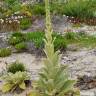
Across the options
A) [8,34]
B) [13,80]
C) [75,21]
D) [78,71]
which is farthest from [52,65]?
[75,21]

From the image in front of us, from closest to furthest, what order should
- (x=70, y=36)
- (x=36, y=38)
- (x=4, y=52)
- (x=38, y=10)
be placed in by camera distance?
1. (x=4, y=52)
2. (x=36, y=38)
3. (x=70, y=36)
4. (x=38, y=10)

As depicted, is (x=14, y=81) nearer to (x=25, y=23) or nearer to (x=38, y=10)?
(x=25, y=23)

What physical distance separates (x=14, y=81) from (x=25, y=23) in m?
7.23

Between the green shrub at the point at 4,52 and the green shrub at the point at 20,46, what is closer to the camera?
the green shrub at the point at 4,52

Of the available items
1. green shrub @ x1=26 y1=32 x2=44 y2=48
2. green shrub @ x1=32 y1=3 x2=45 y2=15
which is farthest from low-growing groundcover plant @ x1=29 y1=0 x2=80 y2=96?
green shrub @ x1=32 y1=3 x2=45 y2=15

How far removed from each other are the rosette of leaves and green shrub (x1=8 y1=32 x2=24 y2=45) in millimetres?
4120

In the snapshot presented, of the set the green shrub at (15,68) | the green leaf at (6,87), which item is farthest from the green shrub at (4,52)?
the green leaf at (6,87)

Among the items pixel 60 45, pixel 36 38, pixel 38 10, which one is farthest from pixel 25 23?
pixel 60 45

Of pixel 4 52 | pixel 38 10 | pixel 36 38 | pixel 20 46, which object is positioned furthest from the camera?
pixel 38 10

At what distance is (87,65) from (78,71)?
61cm

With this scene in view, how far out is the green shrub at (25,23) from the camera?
59.8 feet

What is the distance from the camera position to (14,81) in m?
11.6

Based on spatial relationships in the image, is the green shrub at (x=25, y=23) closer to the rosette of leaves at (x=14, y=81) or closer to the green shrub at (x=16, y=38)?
the green shrub at (x=16, y=38)

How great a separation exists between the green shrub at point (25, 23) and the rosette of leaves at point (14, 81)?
659 cm
